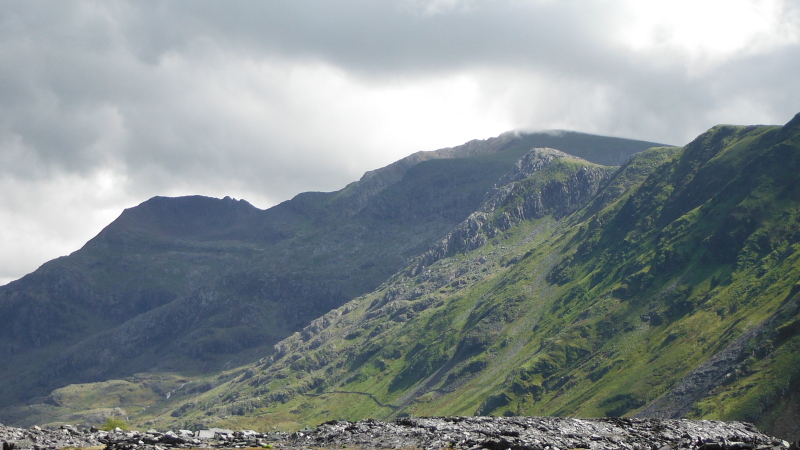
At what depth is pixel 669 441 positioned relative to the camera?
319 ft

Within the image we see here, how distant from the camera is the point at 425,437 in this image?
291 feet

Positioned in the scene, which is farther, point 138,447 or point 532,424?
point 532,424

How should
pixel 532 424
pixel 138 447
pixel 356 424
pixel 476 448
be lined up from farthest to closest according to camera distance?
1. pixel 532 424
2. pixel 356 424
3. pixel 476 448
4. pixel 138 447

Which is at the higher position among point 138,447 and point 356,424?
point 138,447

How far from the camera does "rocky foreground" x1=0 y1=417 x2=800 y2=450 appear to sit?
78250mm

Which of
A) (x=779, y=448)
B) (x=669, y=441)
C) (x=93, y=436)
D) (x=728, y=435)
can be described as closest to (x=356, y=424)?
(x=93, y=436)

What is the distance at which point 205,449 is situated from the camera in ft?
240

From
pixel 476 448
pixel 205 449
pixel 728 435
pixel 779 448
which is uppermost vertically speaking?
pixel 205 449

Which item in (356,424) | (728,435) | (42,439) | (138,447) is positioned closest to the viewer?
(138,447)

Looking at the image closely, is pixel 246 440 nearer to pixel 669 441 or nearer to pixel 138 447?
pixel 138 447

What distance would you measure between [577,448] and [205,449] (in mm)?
43323

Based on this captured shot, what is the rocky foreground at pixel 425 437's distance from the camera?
257ft

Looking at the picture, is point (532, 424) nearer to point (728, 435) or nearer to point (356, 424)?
point (356, 424)

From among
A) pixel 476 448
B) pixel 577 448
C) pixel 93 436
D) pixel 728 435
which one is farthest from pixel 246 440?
pixel 728 435
